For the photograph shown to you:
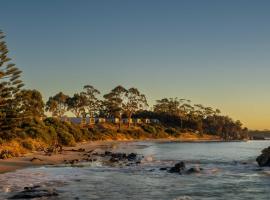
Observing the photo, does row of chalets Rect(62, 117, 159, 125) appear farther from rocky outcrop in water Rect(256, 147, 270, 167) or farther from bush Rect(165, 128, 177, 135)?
rocky outcrop in water Rect(256, 147, 270, 167)

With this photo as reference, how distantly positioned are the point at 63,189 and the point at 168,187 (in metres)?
6.37

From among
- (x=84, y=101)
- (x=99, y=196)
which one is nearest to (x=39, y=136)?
(x=99, y=196)

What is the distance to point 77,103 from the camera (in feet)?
511

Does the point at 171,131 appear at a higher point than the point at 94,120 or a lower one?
lower

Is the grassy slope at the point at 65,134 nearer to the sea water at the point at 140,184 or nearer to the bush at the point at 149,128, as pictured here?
the bush at the point at 149,128

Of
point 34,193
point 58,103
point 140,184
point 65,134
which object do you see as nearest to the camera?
point 34,193

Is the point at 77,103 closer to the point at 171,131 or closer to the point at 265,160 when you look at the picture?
the point at 171,131

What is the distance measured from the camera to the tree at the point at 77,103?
6097 inches

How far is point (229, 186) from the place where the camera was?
28469 mm

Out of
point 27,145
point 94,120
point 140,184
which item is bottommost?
point 140,184

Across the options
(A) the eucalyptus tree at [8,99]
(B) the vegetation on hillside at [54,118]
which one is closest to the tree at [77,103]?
(B) the vegetation on hillside at [54,118]

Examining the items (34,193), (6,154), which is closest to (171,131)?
(6,154)

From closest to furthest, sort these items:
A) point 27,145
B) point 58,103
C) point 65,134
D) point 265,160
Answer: point 265,160 < point 27,145 < point 65,134 < point 58,103

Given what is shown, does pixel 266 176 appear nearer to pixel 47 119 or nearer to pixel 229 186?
pixel 229 186
